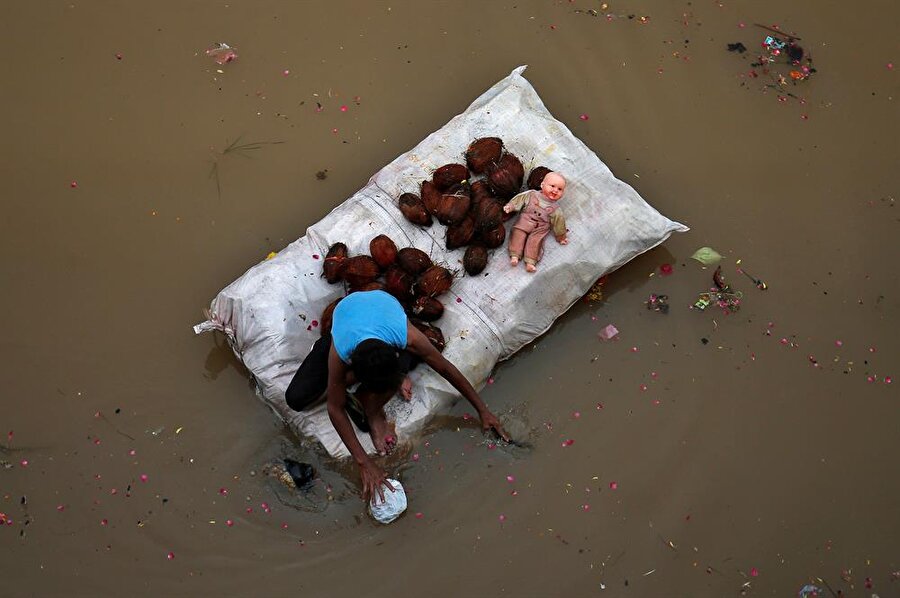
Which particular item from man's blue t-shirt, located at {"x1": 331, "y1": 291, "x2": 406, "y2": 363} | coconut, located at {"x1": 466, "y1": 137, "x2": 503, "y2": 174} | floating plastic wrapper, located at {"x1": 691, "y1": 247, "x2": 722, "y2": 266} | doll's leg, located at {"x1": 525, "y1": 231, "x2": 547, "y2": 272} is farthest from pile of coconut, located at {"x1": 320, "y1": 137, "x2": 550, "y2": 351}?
floating plastic wrapper, located at {"x1": 691, "y1": 247, "x2": 722, "y2": 266}

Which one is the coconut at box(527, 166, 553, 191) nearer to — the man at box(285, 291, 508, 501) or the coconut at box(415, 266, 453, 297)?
the coconut at box(415, 266, 453, 297)

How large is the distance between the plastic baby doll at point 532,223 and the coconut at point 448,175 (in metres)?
0.28

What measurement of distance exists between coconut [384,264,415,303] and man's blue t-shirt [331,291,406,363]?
332 millimetres

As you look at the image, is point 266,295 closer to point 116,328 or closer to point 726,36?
point 116,328

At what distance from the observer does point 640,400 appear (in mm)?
3943

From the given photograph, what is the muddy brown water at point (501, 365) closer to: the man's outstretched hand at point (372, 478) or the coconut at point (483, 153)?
the man's outstretched hand at point (372, 478)

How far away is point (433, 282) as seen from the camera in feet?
11.9

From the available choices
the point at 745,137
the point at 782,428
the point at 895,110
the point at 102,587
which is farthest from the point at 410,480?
the point at 895,110

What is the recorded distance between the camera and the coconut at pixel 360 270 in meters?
3.61

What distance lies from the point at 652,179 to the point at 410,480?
2153mm

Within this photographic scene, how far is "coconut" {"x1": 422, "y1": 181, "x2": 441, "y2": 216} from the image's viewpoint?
12.4 feet

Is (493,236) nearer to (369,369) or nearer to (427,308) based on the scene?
(427,308)

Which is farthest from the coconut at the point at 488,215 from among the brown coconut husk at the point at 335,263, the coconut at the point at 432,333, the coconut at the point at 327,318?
the coconut at the point at 327,318

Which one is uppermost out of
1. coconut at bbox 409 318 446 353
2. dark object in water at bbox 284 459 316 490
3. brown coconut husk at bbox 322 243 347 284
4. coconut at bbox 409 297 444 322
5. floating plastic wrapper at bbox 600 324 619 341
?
brown coconut husk at bbox 322 243 347 284
